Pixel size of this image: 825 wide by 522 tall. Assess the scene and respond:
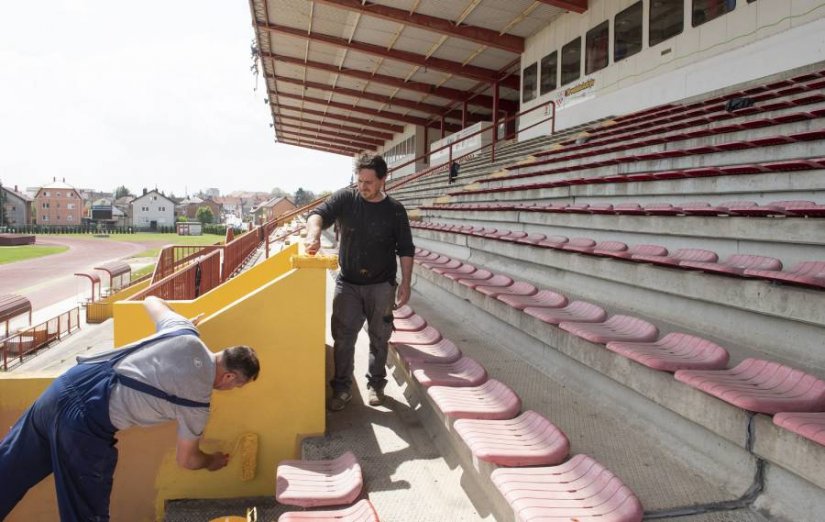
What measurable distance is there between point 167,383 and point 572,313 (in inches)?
98.5

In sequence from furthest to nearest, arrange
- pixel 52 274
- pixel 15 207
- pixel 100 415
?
pixel 15 207 → pixel 52 274 → pixel 100 415

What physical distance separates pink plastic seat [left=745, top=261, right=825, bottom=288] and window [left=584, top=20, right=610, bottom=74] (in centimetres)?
1158

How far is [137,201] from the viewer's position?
368ft

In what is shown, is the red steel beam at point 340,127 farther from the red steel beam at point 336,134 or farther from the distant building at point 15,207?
the distant building at point 15,207

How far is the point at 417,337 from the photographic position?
12.9 feet

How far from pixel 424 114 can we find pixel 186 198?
→ 409 feet

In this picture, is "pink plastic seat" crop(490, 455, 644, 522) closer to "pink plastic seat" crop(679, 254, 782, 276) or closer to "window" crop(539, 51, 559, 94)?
"pink plastic seat" crop(679, 254, 782, 276)

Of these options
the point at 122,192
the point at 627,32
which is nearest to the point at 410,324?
the point at 627,32

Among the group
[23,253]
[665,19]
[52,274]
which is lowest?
[52,274]

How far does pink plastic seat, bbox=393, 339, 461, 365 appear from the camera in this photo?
3.38m

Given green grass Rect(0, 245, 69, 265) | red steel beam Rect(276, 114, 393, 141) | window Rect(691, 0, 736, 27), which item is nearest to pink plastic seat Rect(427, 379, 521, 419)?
window Rect(691, 0, 736, 27)

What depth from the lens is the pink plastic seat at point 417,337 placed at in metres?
3.79

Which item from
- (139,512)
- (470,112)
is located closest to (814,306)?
(139,512)

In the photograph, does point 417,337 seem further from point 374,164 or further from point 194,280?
point 194,280
